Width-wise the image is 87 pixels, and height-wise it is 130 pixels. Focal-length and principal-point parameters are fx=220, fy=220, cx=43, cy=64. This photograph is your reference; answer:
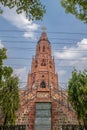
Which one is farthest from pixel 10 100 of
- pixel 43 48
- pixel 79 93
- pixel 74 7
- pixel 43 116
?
pixel 43 48

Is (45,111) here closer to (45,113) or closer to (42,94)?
(45,113)

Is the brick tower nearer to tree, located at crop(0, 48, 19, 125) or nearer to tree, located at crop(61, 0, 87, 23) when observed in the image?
tree, located at crop(0, 48, 19, 125)

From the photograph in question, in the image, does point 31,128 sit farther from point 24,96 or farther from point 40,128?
point 24,96

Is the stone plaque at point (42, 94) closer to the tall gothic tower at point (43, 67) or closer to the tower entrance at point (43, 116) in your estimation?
the tower entrance at point (43, 116)

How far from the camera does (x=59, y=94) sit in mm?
35656

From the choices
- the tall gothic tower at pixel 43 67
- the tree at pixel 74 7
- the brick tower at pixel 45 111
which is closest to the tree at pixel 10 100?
the brick tower at pixel 45 111

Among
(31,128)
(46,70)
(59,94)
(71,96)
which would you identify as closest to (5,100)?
(71,96)

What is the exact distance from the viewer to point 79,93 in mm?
21969

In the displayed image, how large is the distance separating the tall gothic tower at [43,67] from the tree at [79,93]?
116 ft

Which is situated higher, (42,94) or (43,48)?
(43,48)

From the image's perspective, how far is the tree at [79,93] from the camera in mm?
21417

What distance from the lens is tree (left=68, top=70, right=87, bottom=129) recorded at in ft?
70.3

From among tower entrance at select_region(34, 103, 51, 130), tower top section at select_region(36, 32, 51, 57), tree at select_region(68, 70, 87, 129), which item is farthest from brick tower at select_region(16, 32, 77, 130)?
tower top section at select_region(36, 32, 51, 57)

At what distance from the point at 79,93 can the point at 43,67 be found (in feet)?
132
